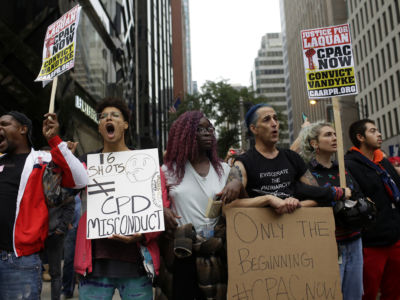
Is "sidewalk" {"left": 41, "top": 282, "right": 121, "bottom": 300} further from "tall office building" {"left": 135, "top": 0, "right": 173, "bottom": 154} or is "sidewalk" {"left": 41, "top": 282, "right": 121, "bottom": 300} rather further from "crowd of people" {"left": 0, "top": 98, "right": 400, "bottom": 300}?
"tall office building" {"left": 135, "top": 0, "right": 173, "bottom": 154}

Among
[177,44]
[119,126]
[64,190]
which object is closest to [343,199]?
[119,126]

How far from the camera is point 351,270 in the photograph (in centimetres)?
350

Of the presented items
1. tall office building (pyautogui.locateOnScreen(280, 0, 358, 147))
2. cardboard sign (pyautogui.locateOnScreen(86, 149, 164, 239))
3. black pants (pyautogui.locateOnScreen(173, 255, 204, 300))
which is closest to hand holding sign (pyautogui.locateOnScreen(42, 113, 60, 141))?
cardboard sign (pyautogui.locateOnScreen(86, 149, 164, 239))

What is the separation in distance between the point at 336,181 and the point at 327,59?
1304mm

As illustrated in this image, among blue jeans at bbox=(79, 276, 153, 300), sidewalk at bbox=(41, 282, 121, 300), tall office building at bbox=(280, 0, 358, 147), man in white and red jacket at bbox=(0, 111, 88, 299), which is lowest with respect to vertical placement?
sidewalk at bbox=(41, 282, 121, 300)

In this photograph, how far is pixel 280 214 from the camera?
2734mm

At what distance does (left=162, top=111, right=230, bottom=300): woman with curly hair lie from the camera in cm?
272

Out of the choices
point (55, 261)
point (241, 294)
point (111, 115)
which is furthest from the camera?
point (55, 261)

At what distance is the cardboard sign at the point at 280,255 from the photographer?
2607mm

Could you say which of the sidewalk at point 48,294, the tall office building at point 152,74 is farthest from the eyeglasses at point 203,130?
the tall office building at point 152,74

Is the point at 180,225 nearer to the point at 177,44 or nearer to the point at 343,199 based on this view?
the point at 343,199

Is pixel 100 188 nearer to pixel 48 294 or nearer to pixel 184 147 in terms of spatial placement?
pixel 184 147

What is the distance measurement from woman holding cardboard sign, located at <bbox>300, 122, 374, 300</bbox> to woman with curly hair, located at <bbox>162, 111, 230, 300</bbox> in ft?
3.72

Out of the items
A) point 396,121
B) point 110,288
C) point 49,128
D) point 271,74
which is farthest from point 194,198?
point 271,74
